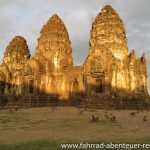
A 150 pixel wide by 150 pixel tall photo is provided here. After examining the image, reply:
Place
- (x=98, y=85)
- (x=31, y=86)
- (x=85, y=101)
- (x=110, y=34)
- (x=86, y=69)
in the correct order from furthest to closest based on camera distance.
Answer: (x=110, y=34) < (x=31, y=86) < (x=86, y=69) < (x=98, y=85) < (x=85, y=101)

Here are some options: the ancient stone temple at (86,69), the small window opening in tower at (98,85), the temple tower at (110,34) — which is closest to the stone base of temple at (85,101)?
the ancient stone temple at (86,69)

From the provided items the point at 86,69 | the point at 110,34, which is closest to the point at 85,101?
the point at 86,69

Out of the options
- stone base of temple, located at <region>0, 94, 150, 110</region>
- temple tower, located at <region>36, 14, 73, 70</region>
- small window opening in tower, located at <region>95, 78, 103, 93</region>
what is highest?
temple tower, located at <region>36, 14, 73, 70</region>

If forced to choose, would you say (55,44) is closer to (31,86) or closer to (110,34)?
(31,86)

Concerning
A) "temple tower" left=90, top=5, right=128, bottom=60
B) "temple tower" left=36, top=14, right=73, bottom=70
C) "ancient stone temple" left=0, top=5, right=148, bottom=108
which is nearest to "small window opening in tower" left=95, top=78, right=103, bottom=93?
"ancient stone temple" left=0, top=5, right=148, bottom=108

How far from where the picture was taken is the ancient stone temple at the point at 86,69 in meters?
37.5

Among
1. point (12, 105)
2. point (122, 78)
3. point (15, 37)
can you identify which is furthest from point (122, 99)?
point (15, 37)

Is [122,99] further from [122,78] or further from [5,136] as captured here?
[5,136]

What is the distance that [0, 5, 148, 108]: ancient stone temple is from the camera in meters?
37.5

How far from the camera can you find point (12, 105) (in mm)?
39688

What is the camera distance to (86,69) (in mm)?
38656

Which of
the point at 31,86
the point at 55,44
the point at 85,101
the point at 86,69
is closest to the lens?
the point at 85,101

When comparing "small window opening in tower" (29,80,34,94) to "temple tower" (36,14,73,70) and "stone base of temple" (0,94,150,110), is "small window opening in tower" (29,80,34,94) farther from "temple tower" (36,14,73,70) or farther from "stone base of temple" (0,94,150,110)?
"temple tower" (36,14,73,70)

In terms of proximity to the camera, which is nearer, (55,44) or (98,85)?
(98,85)
